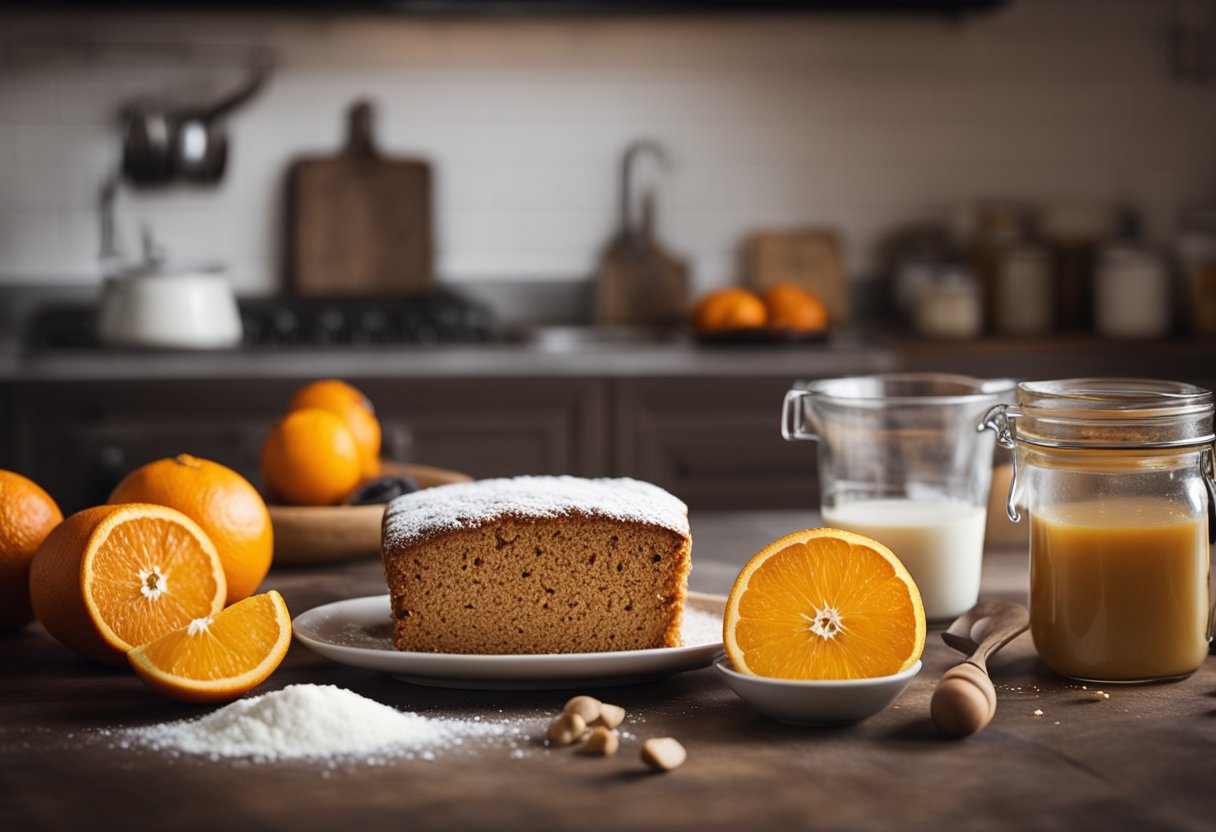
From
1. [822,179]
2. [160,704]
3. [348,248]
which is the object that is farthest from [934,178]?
[160,704]

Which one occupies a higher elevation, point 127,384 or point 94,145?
point 94,145

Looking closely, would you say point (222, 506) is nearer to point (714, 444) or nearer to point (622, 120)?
point (714, 444)

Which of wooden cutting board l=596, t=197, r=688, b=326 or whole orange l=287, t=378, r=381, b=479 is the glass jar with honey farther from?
wooden cutting board l=596, t=197, r=688, b=326

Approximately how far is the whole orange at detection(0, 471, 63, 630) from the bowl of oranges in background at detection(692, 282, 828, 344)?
7.17ft

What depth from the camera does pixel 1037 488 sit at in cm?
112

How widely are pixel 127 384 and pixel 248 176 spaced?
91cm

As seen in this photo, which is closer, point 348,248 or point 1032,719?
point 1032,719

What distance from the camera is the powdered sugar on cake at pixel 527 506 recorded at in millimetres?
1127

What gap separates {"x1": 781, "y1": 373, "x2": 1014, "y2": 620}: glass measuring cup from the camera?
1.29 m

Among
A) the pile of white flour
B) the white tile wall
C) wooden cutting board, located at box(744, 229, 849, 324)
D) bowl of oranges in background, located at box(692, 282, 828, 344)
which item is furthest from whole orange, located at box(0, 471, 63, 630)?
wooden cutting board, located at box(744, 229, 849, 324)

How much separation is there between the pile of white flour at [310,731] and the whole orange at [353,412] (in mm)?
650

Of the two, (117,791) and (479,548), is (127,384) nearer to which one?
(479,548)

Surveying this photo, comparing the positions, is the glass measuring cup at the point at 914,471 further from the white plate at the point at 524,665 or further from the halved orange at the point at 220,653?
the halved orange at the point at 220,653

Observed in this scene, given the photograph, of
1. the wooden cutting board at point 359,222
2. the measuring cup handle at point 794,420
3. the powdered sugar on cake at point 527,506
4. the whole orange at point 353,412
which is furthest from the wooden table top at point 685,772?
the wooden cutting board at point 359,222
